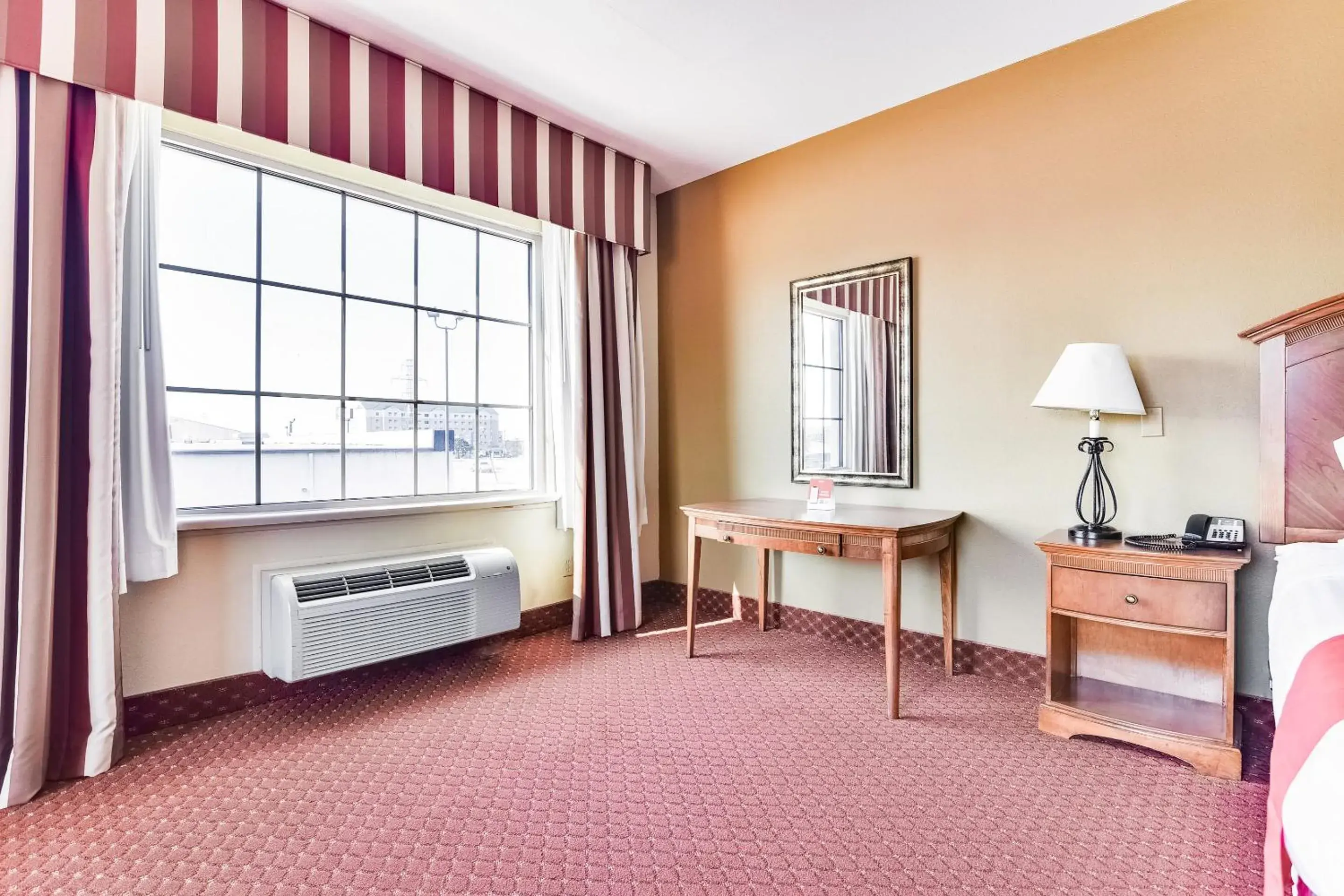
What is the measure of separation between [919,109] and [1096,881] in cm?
296

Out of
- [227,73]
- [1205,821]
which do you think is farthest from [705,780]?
[227,73]

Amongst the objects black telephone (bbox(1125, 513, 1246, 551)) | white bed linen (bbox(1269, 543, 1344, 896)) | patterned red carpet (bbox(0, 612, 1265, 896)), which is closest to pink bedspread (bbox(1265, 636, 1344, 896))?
white bed linen (bbox(1269, 543, 1344, 896))

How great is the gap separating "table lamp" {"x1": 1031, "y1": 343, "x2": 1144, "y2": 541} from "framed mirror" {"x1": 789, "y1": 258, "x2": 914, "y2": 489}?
747 mm

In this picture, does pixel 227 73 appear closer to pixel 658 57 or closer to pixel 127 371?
pixel 127 371

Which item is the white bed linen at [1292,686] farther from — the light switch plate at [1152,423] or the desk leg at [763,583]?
the desk leg at [763,583]

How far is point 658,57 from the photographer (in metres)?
2.71

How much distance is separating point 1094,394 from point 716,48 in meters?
1.93

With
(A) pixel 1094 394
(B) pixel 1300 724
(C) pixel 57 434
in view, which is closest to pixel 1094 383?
(A) pixel 1094 394

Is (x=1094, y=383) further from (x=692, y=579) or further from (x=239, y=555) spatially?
(x=239, y=555)

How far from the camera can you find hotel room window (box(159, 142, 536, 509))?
2.59 m

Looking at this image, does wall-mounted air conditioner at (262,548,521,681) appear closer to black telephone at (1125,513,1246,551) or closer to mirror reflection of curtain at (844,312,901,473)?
mirror reflection of curtain at (844,312,901,473)

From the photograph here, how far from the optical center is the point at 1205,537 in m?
2.19

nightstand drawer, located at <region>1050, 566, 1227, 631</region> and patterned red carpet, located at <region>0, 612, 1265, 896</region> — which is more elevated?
nightstand drawer, located at <region>1050, 566, 1227, 631</region>

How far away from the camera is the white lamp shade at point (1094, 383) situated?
2.31 metres
